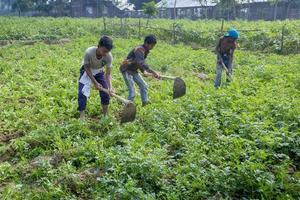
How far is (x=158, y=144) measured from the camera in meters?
4.92

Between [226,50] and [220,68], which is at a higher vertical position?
[226,50]

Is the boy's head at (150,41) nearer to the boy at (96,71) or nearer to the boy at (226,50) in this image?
the boy at (96,71)

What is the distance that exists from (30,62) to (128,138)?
7556 millimetres

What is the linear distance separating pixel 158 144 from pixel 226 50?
4.11 metres

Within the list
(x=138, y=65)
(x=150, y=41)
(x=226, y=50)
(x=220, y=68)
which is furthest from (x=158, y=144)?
(x=226, y=50)

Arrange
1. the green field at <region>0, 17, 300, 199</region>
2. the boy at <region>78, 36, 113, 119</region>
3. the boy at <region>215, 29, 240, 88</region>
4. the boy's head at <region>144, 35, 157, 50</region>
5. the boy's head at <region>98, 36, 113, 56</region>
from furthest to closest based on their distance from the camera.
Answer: the boy at <region>215, 29, 240, 88</region>
the boy's head at <region>144, 35, 157, 50</region>
the boy at <region>78, 36, 113, 119</region>
the boy's head at <region>98, 36, 113, 56</region>
the green field at <region>0, 17, 300, 199</region>

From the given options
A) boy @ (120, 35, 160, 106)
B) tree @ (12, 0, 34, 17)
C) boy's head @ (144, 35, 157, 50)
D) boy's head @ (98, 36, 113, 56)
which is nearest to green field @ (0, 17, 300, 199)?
boy @ (120, 35, 160, 106)

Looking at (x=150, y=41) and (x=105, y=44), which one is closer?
(x=105, y=44)

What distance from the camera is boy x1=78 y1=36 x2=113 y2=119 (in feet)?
18.8

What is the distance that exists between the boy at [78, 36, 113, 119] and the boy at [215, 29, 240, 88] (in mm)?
3158

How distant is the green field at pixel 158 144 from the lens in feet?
12.5

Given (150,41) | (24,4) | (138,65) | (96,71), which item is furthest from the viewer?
(24,4)

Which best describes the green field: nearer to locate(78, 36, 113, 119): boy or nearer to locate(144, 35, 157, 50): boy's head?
locate(78, 36, 113, 119): boy

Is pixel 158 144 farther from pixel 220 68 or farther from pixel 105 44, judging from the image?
pixel 220 68
